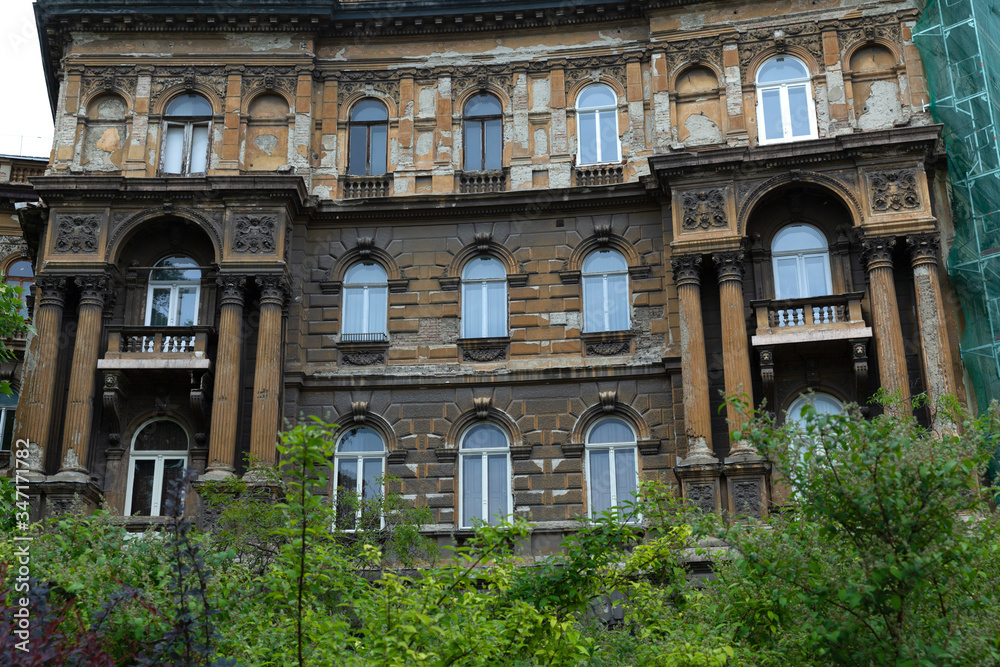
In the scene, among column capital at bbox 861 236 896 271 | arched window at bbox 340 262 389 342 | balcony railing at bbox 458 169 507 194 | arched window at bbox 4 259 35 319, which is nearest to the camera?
column capital at bbox 861 236 896 271

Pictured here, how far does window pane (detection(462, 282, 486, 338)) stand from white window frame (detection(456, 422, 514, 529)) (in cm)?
244

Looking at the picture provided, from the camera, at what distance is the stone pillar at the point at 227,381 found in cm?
2784

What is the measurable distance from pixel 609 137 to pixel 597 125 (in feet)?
1.53

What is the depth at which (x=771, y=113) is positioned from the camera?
30469 millimetres

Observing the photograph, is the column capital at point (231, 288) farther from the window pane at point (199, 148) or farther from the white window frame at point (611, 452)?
the white window frame at point (611, 452)

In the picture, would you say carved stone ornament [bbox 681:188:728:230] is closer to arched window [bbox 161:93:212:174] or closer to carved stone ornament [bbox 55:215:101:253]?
arched window [bbox 161:93:212:174]

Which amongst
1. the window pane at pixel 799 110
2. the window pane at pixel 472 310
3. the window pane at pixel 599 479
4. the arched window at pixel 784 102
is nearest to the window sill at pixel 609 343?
the window pane at pixel 599 479

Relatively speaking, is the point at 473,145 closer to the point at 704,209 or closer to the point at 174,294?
the point at 704,209

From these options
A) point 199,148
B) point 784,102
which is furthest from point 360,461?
point 784,102

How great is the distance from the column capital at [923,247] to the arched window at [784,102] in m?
3.97

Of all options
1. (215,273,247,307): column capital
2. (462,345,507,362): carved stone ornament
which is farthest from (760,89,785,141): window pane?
(215,273,247,307): column capital

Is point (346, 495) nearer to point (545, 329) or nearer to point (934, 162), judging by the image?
point (545, 329)

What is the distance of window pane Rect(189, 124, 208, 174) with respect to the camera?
3148cm

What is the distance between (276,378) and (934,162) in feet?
54.8
